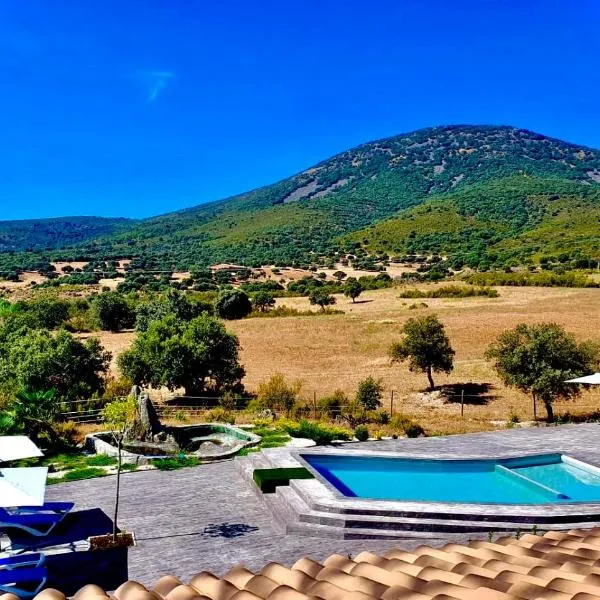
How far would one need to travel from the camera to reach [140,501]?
14180mm

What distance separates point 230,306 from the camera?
5512 centimetres

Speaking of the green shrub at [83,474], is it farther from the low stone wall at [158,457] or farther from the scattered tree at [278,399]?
the scattered tree at [278,399]

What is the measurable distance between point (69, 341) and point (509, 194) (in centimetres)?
12552

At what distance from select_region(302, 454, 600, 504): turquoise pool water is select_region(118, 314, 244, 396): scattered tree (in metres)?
12.1

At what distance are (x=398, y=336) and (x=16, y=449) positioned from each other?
107 feet

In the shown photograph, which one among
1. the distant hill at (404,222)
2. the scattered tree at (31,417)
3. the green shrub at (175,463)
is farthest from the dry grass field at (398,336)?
the distant hill at (404,222)

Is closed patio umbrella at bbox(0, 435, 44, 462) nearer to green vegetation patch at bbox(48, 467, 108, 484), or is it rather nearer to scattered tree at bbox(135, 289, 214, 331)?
green vegetation patch at bbox(48, 467, 108, 484)

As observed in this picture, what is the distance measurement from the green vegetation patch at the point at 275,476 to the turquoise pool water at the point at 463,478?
0.70m

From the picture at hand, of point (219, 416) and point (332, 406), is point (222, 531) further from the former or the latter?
point (332, 406)

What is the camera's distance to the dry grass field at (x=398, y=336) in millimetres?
27578

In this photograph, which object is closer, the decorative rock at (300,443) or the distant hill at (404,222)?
the decorative rock at (300,443)

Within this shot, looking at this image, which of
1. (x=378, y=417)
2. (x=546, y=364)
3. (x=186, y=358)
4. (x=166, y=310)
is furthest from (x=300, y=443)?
(x=166, y=310)

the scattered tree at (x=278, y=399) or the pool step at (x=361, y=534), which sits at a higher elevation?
the scattered tree at (x=278, y=399)

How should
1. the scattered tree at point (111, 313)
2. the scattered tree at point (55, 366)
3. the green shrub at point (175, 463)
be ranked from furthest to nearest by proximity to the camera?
the scattered tree at point (111, 313), the scattered tree at point (55, 366), the green shrub at point (175, 463)
